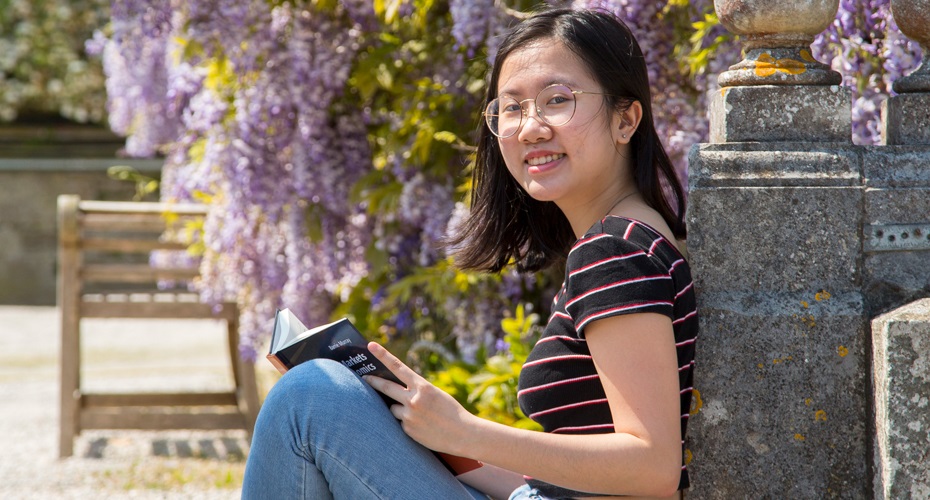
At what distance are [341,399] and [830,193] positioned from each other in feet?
2.86

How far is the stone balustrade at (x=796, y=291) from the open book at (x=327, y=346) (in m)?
0.55

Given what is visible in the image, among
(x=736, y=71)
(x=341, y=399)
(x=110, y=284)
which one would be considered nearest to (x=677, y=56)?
(x=736, y=71)

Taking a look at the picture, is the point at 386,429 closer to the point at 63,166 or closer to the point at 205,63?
the point at 205,63

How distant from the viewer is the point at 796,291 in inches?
68.6

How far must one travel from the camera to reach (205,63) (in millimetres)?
4875

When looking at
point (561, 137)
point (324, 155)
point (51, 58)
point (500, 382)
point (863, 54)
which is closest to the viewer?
point (561, 137)

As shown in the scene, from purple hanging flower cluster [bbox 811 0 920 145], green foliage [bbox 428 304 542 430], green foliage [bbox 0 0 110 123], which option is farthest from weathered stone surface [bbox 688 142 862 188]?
green foliage [bbox 0 0 110 123]

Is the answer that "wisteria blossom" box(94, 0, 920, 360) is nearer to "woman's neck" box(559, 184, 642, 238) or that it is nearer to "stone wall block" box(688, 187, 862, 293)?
"woman's neck" box(559, 184, 642, 238)

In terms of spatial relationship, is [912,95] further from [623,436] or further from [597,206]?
[623,436]

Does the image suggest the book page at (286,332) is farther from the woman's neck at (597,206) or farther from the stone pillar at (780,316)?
the stone pillar at (780,316)

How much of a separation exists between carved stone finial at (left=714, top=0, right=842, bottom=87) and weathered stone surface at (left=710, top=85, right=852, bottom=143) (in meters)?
0.02

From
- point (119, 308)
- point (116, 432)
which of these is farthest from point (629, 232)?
point (116, 432)

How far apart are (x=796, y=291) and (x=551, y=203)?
22.2 inches

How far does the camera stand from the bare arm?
1526mm
